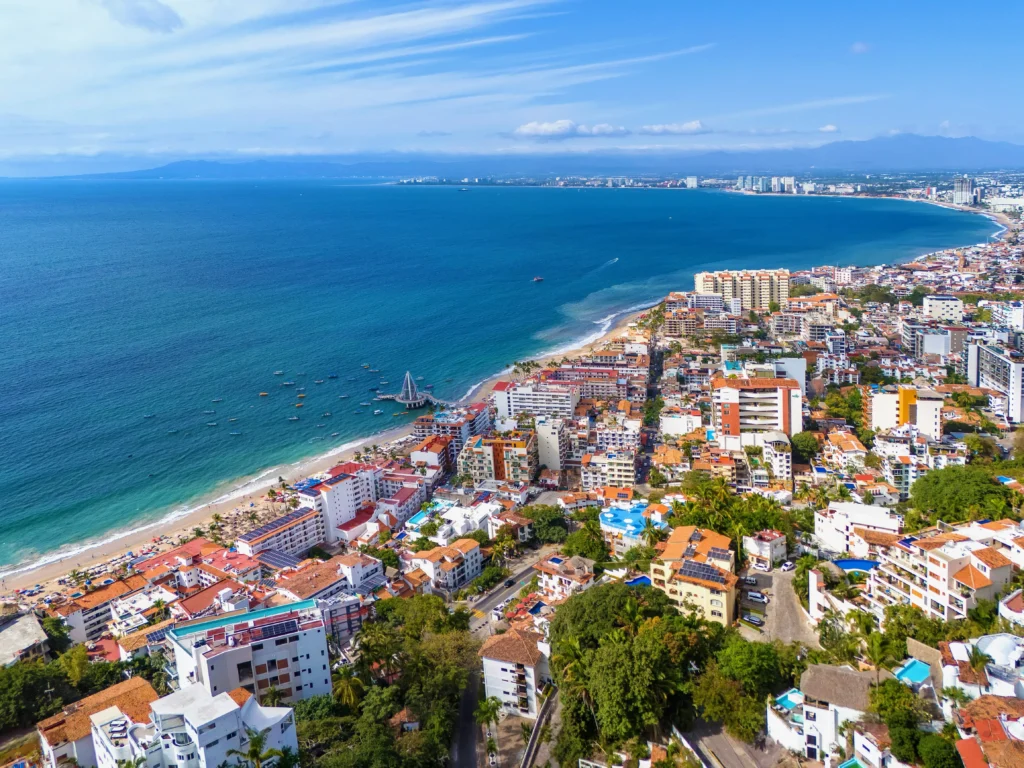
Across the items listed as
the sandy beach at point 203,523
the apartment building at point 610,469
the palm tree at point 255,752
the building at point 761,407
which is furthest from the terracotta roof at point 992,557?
the sandy beach at point 203,523

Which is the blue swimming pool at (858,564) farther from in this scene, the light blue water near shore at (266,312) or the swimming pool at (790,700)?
the light blue water near shore at (266,312)

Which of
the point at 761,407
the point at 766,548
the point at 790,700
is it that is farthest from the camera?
the point at 761,407

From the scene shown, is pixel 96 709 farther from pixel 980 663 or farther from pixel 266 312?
pixel 266 312

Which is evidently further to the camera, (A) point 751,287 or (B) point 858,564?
(A) point 751,287

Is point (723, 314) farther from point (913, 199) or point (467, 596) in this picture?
point (913, 199)

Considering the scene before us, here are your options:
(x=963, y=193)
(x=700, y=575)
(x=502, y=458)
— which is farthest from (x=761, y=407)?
(x=963, y=193)

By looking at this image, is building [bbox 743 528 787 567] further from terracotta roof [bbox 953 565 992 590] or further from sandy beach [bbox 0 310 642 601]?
sandy beach [bbox 0 310 642 601]

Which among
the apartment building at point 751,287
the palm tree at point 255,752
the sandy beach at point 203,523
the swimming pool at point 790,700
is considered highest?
the apartment building at point 751,287
